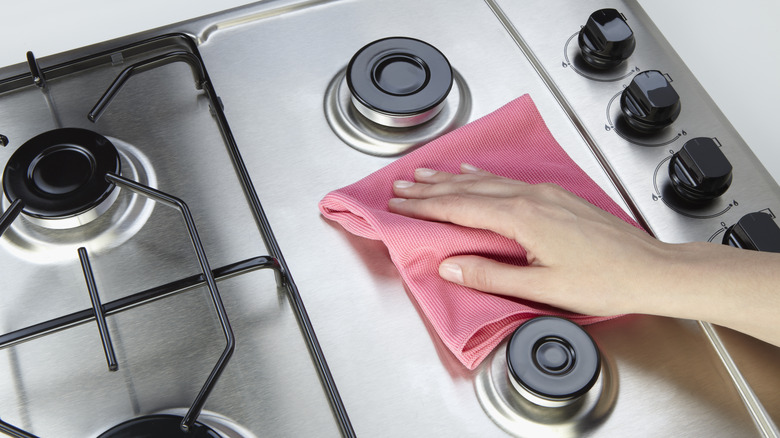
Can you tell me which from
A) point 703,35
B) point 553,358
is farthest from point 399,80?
point 703,35

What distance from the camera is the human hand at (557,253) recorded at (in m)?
0.65

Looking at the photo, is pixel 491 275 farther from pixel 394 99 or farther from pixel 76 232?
pixel 76 232

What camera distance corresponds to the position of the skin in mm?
643

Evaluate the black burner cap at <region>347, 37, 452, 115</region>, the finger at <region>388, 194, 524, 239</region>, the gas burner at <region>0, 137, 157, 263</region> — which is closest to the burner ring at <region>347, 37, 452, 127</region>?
the black burner cap at <region>347, 37, 452, 115</region>

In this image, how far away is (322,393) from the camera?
0.62m

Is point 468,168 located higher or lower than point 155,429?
higher

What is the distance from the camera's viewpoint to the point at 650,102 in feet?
2.42

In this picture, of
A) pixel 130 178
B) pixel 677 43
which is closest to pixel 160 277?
pixel 130 178

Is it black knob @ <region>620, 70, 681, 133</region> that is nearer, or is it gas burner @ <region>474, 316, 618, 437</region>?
gas burner @ <region>474, 316, 618, 437</region>

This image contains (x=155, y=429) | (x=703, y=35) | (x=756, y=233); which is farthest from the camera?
(x=703, y=35)

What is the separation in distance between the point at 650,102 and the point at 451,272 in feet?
0.94

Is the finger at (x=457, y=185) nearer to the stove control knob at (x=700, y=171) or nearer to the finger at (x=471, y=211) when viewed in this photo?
the finger at (x=471, y=211)

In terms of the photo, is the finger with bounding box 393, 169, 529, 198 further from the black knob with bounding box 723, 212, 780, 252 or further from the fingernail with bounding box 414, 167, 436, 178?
the black knob with bounding box 723, 212, 780, 252

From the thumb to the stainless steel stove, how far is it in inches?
2.2
